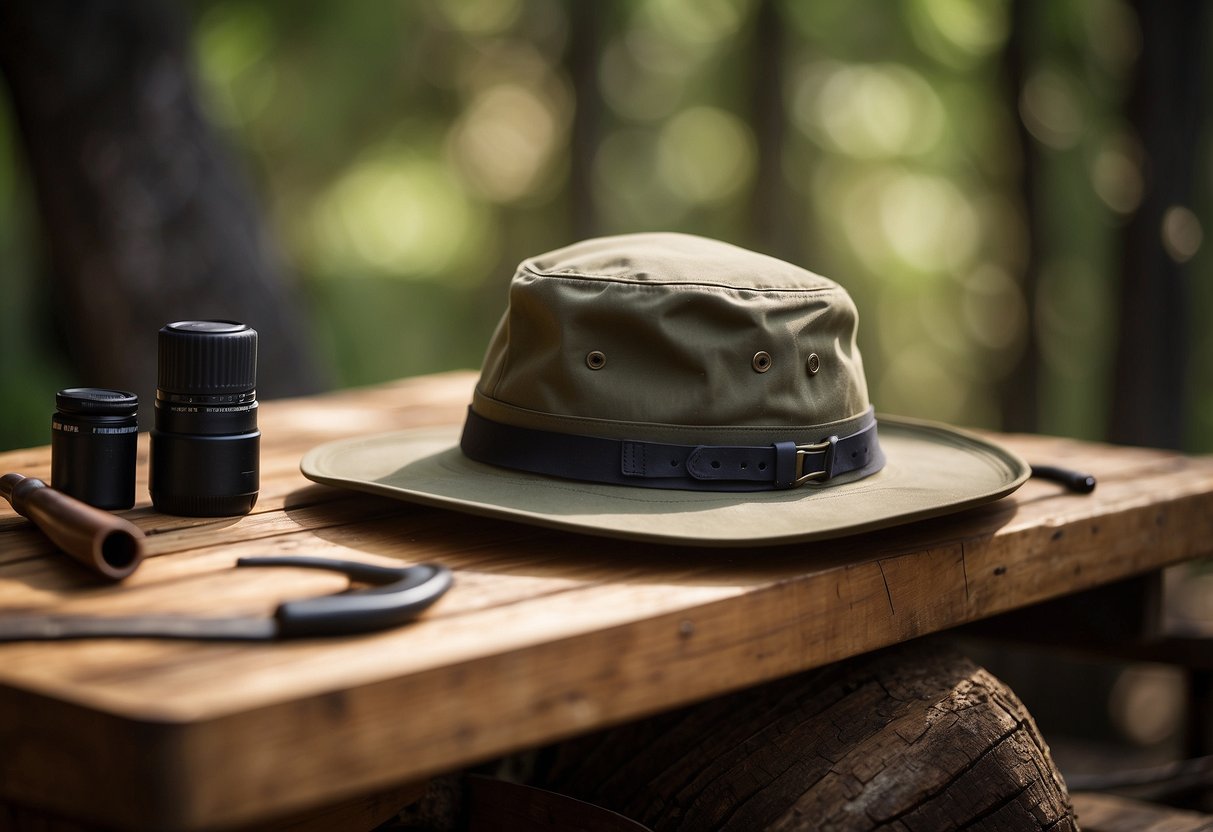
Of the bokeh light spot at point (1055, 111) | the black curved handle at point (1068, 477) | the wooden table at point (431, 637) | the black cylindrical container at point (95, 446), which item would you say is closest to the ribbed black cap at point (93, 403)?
the black cylindrical container at point (95, 446)

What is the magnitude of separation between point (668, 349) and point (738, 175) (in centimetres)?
876

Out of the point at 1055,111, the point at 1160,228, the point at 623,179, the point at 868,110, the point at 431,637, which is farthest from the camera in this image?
the point at 623,179

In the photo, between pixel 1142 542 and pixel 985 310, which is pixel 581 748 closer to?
pixel 1142 542

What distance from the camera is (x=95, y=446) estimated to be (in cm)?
159

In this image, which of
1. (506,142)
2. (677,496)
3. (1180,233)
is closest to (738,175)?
(506,142)

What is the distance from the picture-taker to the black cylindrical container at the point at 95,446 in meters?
1.57

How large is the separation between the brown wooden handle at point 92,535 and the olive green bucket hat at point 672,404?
0.32 meters

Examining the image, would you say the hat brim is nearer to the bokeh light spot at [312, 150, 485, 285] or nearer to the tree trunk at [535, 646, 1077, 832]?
the tree trunk at [535, 646, 1077, 832]

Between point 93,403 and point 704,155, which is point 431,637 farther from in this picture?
point 704,155

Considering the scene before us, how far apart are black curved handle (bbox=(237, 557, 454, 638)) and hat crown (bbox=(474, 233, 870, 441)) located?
35cm

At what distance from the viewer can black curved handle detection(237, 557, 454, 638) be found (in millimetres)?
1116

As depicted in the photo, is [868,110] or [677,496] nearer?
[677,496]

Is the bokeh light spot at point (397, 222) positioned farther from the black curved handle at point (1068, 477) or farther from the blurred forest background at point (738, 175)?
the black curved handle at point (1068, 477)

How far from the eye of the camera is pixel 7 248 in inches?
301
